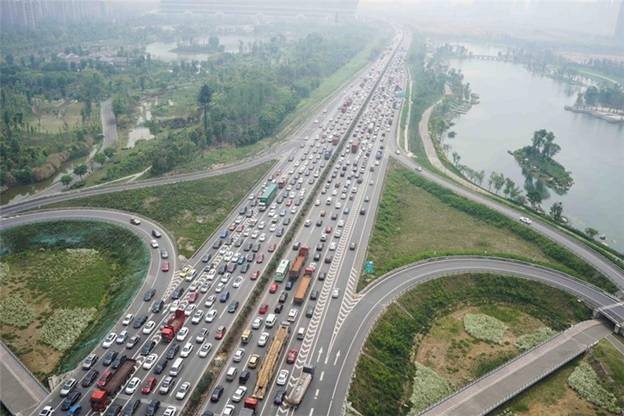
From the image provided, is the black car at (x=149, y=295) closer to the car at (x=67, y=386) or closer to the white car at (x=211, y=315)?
the white car at (x=211, y=315)

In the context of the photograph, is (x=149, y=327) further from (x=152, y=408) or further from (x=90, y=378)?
(x=152, y=408)

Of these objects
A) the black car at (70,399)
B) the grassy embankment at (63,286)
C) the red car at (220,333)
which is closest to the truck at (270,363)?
the red car at (220,333)

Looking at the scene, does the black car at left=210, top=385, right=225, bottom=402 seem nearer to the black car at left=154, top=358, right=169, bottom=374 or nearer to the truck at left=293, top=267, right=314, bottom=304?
the black car at left=154, top=358, right=169, bottom=374

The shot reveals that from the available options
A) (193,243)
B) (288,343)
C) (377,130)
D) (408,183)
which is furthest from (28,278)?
(377,130)

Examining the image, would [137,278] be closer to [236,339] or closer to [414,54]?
[236,339]

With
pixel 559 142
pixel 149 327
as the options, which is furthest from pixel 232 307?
pixel 559 142
